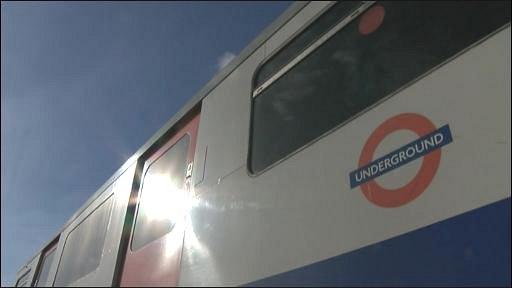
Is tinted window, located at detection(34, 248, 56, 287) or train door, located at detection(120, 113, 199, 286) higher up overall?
tinted window, located at detection(34, 248, 56, 287)

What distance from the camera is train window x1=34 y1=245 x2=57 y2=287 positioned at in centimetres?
549

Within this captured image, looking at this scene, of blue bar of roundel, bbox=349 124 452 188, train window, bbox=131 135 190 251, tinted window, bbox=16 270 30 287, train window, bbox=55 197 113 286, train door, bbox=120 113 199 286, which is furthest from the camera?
tinted window, bbox=16 270 30 287

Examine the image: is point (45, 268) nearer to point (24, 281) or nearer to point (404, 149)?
point (24, 281)

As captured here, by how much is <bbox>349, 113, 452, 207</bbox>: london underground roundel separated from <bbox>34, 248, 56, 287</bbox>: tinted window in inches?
187

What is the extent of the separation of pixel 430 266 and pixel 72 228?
4429mm

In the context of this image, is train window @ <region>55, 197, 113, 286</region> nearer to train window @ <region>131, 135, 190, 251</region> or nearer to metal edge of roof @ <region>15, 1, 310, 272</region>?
metal edge of roof @ <region>15, 1, 310, 272</region>

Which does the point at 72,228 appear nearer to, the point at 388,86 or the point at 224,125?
the point at 224,125

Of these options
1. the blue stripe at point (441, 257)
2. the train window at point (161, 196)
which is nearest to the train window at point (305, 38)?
the train window at point (161, 196)

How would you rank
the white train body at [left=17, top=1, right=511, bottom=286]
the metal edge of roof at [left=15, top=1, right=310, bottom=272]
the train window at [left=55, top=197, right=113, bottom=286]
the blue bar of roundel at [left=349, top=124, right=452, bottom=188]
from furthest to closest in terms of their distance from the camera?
the train window at [left=55, top=197, right=113, bottom=286], the metal edge of roof at [left=15, top=1, right=310, bottom=272], the blue bar of roundel at [left=349, top=124, right=452, bottom=188], the white train body at [left=17, top=1, right=511, bottom=286]

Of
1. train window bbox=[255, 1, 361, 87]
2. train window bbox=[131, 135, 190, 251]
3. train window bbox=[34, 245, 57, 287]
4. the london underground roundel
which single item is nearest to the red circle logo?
the london underground roundel

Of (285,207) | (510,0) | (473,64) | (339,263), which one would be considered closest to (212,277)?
(285,207)

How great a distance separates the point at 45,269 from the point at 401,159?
5310mm

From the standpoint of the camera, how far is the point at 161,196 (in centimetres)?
306

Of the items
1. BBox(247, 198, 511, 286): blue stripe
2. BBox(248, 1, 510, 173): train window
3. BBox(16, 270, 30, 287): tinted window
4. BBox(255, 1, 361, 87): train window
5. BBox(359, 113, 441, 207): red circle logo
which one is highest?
BBox(16, 270, 30, 287): tinted window
